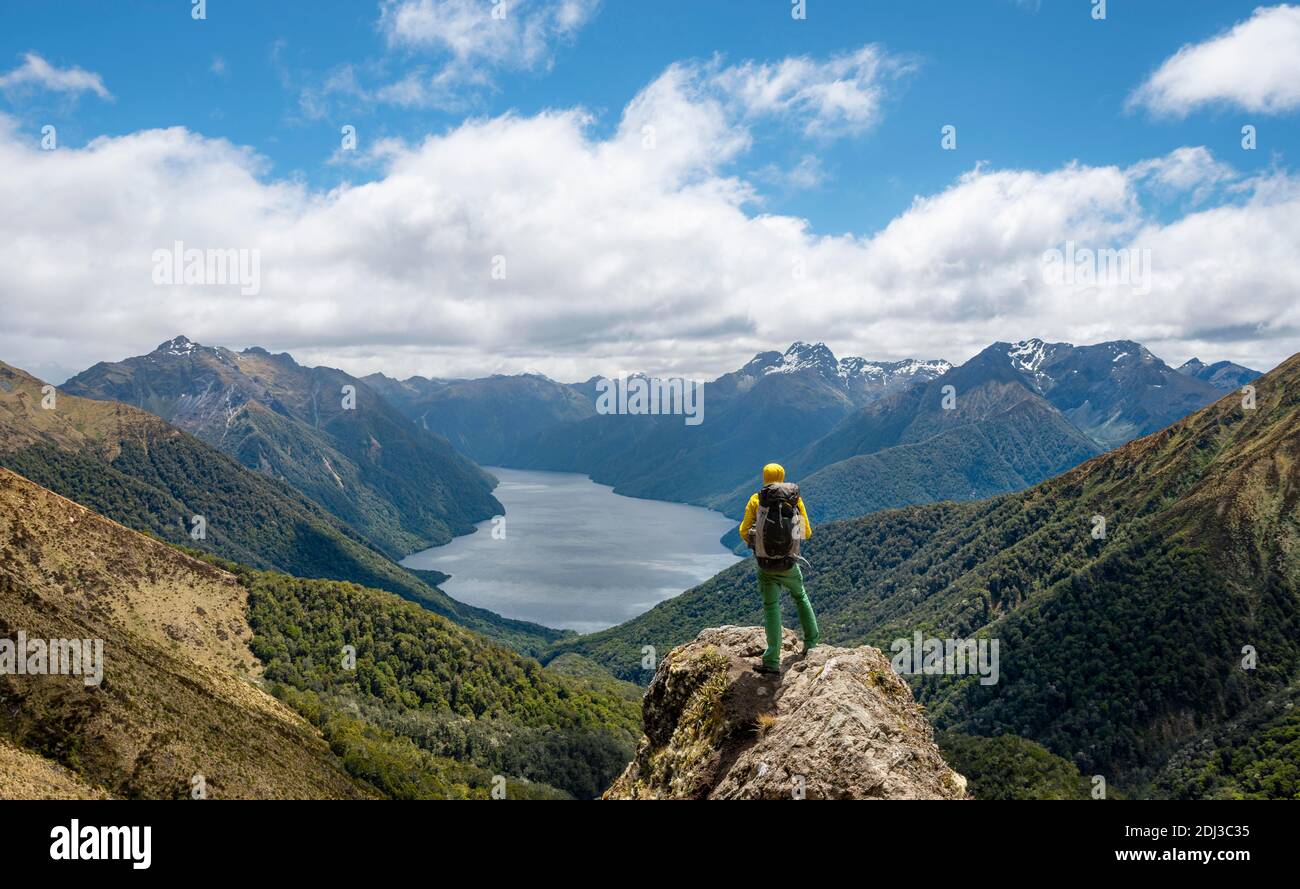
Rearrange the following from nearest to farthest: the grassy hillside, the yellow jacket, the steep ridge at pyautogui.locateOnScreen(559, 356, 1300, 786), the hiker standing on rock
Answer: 1. the hiker standing on rock
2. the yellow jacket
3. the grassy hillside
4. the steep ridge at pyautogui.locateOnScreen(559, 356, 1300, 786)

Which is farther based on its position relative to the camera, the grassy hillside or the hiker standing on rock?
the grassy hillside

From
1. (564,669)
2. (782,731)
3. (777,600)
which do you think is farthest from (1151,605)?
(782,731)

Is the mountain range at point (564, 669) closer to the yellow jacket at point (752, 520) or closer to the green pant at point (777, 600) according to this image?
the green pant at point (777, 600)

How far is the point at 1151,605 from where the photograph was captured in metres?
126

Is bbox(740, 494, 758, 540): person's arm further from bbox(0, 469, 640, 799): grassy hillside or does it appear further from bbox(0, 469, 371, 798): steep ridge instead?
bbox(0, 469, 371, 798): steep ridge

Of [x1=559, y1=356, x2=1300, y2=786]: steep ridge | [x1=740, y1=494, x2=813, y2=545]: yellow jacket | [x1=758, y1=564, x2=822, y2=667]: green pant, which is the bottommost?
[x1=559, y1=356, x2=1300, y2=786]: steep ridge

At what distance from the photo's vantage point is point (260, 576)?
107375 millimetres

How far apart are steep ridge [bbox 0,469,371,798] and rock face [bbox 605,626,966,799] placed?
4289 cm

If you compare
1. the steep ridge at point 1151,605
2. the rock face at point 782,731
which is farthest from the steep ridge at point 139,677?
the steep ridge at point 1151,605

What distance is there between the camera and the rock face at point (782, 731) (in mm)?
11883

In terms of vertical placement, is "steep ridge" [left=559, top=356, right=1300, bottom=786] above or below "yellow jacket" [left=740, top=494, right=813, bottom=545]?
below

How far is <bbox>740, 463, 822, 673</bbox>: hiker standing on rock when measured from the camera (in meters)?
15.6


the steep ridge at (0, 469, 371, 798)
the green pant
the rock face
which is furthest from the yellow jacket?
the steep ridge at (0, 469, 371, 798)
